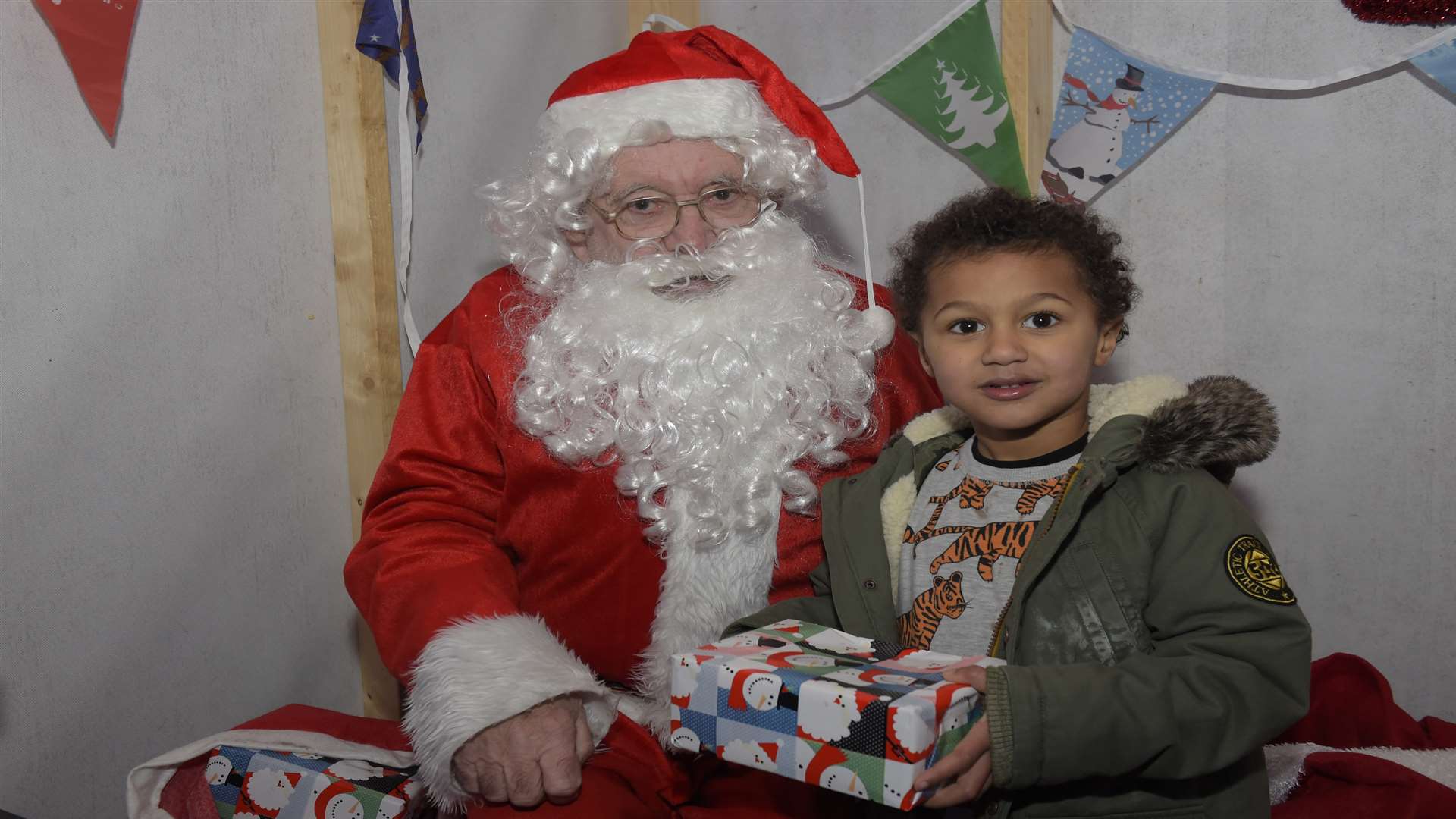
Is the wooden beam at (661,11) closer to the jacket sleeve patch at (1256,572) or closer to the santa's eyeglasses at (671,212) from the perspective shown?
the santa's eyeglasses at (671,212)

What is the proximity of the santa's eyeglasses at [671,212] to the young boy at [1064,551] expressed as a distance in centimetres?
42

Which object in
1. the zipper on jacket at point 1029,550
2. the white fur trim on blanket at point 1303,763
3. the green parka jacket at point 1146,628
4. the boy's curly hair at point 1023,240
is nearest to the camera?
the green parka jacket at point 1146,628

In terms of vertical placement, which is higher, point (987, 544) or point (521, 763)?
point (987, 544)

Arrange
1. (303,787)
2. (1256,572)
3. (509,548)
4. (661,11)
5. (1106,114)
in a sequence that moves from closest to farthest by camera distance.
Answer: (1256,572)
(303,787)
(509,548)
(1106,114)
(661,11)

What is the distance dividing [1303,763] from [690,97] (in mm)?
1634

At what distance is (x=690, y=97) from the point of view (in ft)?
7.03

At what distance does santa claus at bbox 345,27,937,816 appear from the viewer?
1729 millimetres

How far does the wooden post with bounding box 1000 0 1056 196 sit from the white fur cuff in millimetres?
1480

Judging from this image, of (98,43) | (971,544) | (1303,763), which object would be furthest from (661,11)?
(1303,763)

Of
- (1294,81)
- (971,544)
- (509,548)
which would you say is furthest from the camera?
(1294,81)

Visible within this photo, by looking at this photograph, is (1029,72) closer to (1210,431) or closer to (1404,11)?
(1404,11)

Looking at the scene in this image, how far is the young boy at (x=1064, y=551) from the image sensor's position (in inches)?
53.8

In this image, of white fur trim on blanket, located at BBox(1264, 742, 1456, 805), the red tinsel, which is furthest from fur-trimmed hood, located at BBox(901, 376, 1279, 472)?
the red tinsel

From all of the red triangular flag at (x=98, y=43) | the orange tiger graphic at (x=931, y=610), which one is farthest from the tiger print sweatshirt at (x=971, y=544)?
the red triangular flag at (x=98, y=43)
